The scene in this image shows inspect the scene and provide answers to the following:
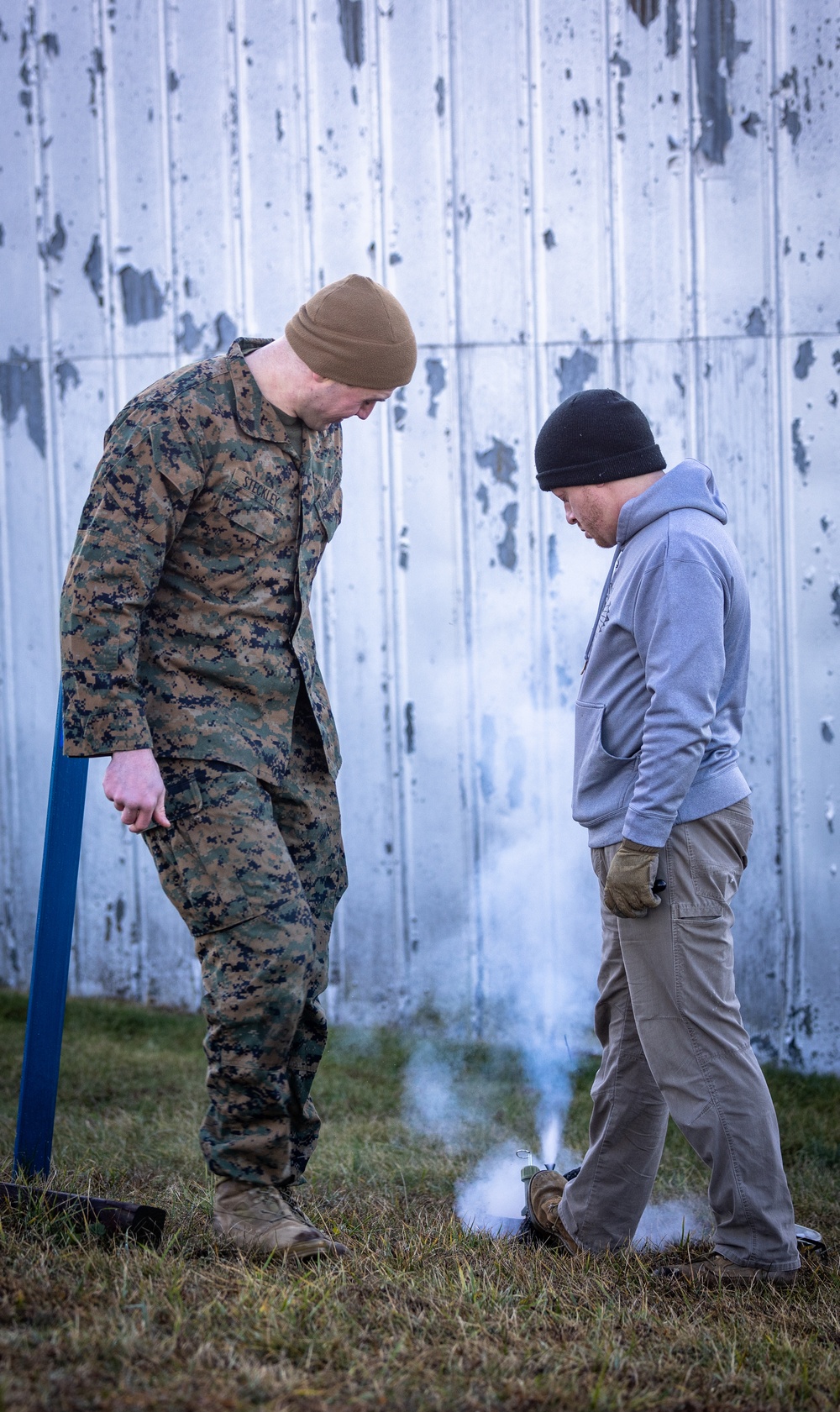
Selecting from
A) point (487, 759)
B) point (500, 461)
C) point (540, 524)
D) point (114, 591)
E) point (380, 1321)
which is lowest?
point (380, 1321)

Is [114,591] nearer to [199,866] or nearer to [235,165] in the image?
[199,866]

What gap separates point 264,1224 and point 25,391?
3826 millimetres

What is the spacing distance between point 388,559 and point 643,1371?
11.1 feet

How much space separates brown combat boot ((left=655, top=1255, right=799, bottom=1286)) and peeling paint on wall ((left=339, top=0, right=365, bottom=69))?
4.38m

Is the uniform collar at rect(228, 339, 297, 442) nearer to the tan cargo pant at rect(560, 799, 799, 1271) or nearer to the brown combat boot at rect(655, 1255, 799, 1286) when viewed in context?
the tan cargo pant at rect(560, 799, 799, 1271)

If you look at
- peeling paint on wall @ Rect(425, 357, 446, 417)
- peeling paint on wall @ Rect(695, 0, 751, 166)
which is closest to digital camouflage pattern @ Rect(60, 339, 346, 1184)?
peeling paint on wall @ Rect(425, 357, 446, 417)

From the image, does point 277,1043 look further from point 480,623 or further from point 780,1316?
point 480,623

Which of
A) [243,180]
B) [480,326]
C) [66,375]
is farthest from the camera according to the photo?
[66,375]

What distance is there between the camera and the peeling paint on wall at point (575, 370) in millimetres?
4781

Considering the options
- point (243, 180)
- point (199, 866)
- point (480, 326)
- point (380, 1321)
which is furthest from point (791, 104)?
point (380, 1321)

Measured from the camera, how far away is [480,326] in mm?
4816

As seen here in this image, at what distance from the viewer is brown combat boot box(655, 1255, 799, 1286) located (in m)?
2.58

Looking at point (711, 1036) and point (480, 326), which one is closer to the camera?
point (711, 1036)

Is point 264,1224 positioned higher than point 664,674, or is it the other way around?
point 664,674
